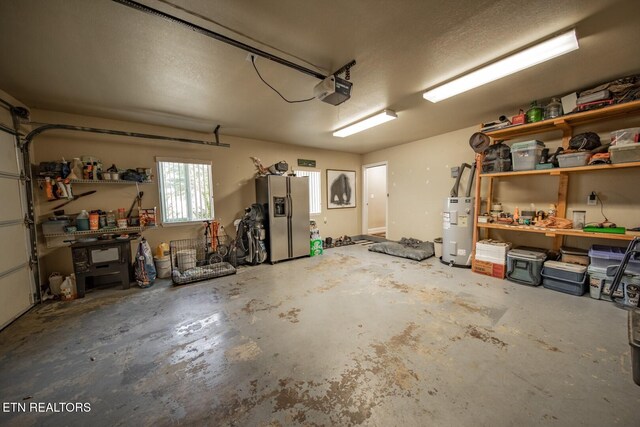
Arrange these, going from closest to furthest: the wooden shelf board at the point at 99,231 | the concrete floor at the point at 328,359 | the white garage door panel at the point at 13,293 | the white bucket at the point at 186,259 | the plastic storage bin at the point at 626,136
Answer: the concrete floor at the point at 328,359 < the white garage door panel at the point at 13,293 < the plastic storage bin at the point at 626,136 < the wooden shelf board at the point at 99,231 < the white bucket at the point at 186,259

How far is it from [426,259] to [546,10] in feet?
13.0

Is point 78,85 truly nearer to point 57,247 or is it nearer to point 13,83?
point 13,83

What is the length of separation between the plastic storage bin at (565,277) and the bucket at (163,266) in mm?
5863

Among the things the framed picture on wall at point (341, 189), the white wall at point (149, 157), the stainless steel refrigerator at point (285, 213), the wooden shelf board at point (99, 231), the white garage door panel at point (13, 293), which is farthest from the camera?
the framed picture on wall at point (341, 189)

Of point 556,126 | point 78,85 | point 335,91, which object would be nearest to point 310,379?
point 335,91

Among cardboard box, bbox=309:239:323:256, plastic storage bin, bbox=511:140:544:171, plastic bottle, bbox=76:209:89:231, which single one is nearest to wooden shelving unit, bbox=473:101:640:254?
plastic storage bin, bbox=511:140:544:171

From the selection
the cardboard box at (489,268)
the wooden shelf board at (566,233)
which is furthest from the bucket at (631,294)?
the cardboard box at (489,268)

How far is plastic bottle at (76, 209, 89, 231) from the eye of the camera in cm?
327

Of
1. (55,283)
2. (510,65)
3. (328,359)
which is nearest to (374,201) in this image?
(510,65)

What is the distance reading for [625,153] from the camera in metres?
2.54

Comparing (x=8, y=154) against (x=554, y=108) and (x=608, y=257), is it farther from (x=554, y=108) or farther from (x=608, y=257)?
(x=608, y=257)

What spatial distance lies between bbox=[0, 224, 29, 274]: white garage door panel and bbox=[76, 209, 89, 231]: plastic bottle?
50 cm

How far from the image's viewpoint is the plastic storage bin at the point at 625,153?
2.48m

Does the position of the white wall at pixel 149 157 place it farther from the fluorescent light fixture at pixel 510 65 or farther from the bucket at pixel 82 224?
the fluorescent light fixture at pixel 510 65
